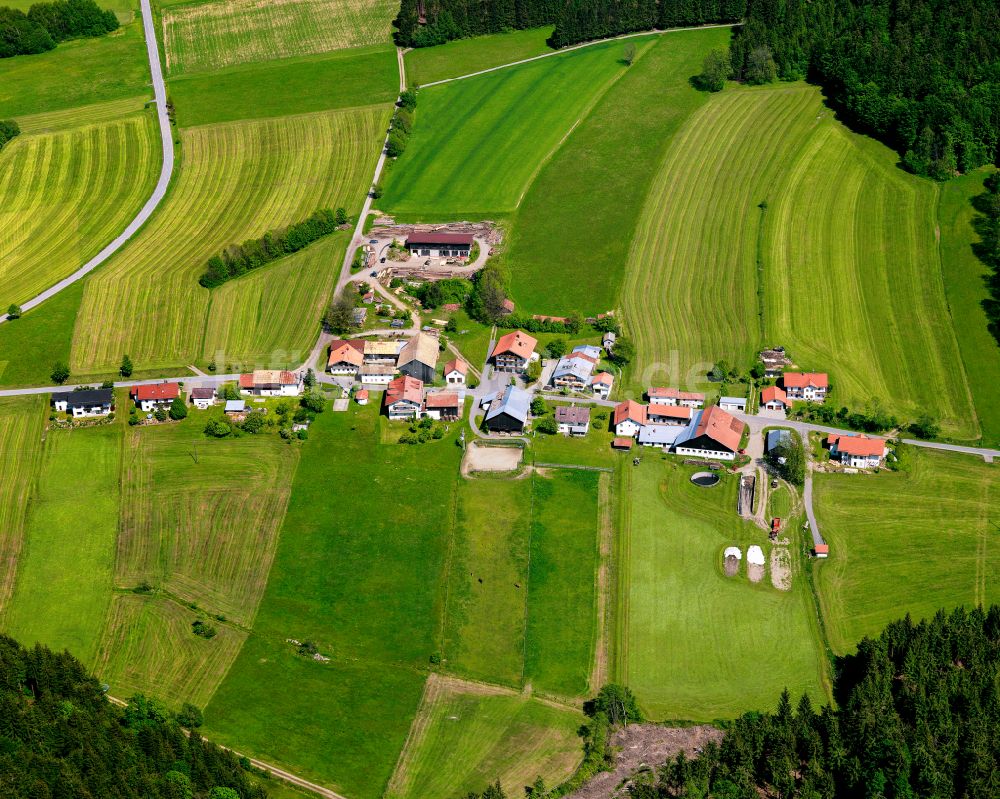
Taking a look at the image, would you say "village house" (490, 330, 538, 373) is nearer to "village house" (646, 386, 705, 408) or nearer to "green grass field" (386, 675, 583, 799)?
"village house" (646, 386, 705, 408)

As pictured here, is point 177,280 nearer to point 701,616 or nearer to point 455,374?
point 455,374

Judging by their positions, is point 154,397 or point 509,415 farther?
point 154,397

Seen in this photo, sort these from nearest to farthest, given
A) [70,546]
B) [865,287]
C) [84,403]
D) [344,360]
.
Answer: [70,546] < [84,403] < [344,360] < [865,287]

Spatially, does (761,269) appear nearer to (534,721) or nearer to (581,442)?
(581,442)

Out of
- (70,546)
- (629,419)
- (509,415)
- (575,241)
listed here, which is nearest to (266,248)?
(575,241)

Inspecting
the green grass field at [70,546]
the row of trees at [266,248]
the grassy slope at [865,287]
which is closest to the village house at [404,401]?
the green grass field at [70,546]

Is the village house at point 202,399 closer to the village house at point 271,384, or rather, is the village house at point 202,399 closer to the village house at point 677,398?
the village house at point 271,384

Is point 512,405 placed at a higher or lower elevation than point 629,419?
higher
